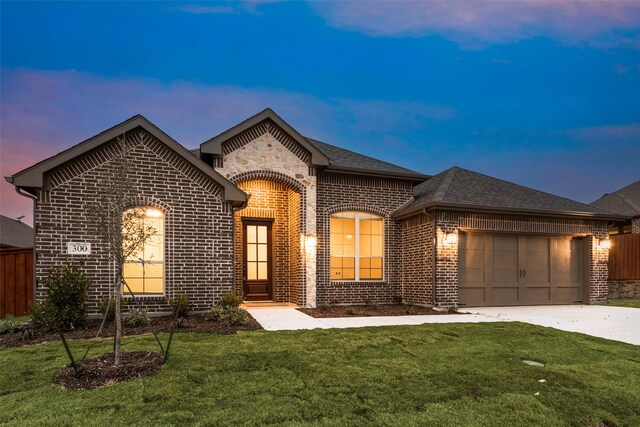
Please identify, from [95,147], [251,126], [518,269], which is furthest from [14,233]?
[518,269]

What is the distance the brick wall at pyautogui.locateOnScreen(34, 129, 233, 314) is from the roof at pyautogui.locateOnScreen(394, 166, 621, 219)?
245 inches

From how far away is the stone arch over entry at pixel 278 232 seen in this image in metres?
12.9

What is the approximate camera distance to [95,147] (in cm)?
949

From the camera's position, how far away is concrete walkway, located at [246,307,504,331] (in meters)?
8.80

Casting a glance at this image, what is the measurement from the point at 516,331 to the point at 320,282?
6162 millimetres

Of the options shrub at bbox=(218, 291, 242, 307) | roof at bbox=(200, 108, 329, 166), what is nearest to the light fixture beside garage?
roof at bbox=(200, 108, 329, 166)

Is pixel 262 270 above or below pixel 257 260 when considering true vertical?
below

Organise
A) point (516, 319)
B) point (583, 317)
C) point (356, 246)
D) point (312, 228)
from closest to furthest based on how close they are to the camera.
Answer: point (516, 319) < point (583, 317) < point (312, 228) < point (356, 246)

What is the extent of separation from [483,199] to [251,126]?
782cm

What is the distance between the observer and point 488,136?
310 ft

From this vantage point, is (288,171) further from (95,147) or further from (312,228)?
(95,147)

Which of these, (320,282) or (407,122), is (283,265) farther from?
(407,122)

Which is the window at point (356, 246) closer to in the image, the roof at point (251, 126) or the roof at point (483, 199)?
the roof at point (483, 199)

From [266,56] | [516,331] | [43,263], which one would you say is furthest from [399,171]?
[266,56]
